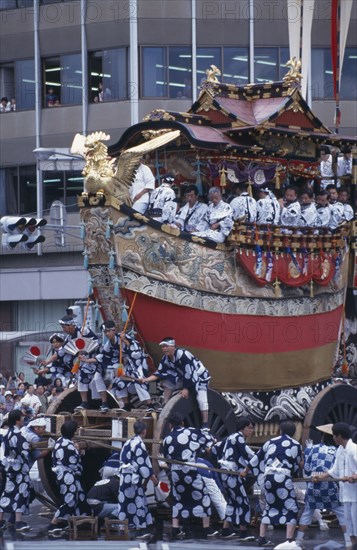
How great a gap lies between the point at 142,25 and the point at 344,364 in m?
16.9

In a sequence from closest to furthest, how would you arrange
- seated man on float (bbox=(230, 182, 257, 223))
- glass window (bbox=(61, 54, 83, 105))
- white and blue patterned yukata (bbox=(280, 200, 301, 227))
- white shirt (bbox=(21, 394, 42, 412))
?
1. seated man on float (bbox=(230, 182, 257, 223))
2. white and blue patterned yukata (bbox=(280, 200, 301, 227))
3. white shirt (bbox=(21, 394, 42, 412))
4. glass window (bbox=(61, 54, 83, 105))

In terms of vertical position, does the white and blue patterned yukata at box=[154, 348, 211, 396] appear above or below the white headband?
below

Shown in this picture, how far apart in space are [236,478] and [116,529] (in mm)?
1490

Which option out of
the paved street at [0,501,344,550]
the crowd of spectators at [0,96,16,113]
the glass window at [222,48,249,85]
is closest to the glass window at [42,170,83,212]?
the crowd of spectators at [0,96,16,113]

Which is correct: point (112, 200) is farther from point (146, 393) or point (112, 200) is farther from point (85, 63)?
point (85, 63)

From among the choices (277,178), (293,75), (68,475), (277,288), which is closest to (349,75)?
(293,75)

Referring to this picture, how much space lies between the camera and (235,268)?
57.9ft

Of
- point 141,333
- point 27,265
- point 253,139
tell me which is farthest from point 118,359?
point 27,265

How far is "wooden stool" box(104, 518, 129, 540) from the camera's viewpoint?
16.1 m

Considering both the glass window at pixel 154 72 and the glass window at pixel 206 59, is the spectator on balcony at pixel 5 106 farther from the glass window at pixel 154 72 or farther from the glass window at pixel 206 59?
the glass window at pixel 206 59

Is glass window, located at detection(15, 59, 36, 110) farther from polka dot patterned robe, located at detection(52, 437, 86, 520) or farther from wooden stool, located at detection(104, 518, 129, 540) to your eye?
wooden stool, located at detection(104, 518, 129, 540)

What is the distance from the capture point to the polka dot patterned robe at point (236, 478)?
16.3m

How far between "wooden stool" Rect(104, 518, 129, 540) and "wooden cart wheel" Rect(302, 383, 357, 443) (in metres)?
2.86

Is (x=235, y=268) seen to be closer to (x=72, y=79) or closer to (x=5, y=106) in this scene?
(x=72, y=79)
